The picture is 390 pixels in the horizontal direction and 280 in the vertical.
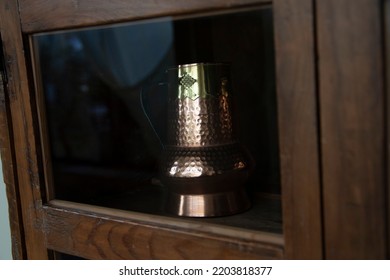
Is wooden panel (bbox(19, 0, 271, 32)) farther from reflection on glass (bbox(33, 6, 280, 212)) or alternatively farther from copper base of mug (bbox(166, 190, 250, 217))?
copper base of mug (bbox(166, 190, 250, 217))

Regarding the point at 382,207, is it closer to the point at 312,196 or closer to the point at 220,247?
the point at 312,196

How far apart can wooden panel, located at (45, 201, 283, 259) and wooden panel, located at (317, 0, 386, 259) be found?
0.27 ft

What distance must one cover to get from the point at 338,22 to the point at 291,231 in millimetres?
204

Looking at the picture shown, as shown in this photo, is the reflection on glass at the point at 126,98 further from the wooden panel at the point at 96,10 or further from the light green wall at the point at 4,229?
the light green wall at the point at 4,229

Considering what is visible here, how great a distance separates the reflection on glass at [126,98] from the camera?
1.97ft

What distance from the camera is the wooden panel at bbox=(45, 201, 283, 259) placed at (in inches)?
18.1

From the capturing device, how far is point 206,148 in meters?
0.60

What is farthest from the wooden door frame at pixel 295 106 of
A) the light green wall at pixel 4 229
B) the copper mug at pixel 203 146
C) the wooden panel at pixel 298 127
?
the light green wall at pixel 4 229

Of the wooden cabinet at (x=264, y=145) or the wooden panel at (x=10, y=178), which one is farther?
the wooden panel at (x=10, y=178)

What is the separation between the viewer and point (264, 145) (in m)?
0.62

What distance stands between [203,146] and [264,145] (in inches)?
3.6

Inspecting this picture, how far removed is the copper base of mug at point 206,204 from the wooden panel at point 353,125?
19 cm

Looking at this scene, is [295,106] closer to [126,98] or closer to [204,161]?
[204,161]

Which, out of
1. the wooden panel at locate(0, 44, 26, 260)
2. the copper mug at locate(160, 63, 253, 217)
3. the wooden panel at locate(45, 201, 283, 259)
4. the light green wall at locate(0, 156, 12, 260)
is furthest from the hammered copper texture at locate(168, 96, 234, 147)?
the light green wall at locate(0, 156, 12, 260)
